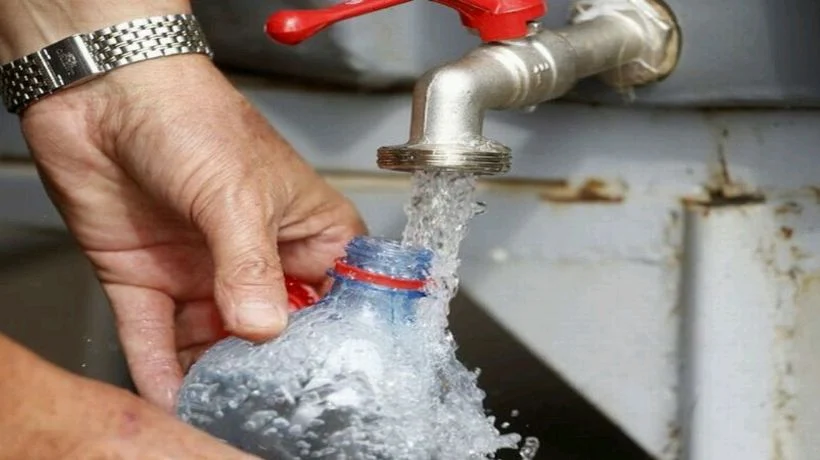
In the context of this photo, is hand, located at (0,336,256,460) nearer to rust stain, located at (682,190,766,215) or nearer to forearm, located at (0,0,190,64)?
forearm, located at (0,0,190,64)

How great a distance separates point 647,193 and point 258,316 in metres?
0.27

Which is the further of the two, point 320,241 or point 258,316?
point 320,241

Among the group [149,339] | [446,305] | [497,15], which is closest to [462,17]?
[497,15]

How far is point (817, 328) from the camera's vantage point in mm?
686

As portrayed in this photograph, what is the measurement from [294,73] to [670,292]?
0.85 ft

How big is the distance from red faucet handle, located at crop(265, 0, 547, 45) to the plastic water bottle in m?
0.11

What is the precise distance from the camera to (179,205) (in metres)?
0.60

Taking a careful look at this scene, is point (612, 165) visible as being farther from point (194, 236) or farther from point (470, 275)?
point (194, 236)

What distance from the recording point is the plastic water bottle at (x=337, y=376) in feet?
1.73

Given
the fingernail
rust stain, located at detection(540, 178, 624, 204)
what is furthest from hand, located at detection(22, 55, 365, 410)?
rust stain, located at detection(540, 178, 624, 204)

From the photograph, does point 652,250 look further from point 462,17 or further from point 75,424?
point 75,424

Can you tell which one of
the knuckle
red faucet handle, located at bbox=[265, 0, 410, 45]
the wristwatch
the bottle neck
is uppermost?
red faucet handle, located at bbox=[265, 0, 410, 45]

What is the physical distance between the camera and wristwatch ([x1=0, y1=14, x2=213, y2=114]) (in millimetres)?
626

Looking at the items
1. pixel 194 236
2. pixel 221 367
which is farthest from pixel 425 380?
pixel 194 236
